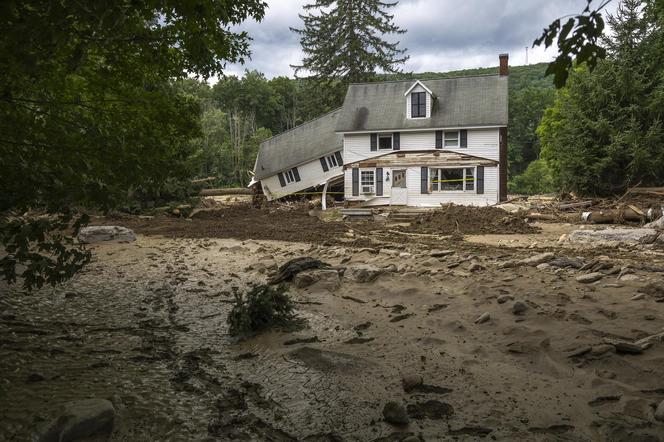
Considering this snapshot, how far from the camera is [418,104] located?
3105 centimetres

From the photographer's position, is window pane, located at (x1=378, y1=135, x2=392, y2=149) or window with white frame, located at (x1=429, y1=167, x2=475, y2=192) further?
window pane, located at (x1=378, y1=135, x2=392, y2=149)

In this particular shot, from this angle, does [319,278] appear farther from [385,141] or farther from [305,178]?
[305,178]

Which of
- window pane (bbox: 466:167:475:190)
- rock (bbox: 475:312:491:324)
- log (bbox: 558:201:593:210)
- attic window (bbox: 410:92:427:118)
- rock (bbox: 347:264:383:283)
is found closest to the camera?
rock (bbox: 475:312:491:324)

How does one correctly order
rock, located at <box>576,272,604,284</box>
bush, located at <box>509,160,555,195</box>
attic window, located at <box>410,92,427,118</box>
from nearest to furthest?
rock, located at <box>576,272,604,284</box>, attic window, located at <box>410,92,427,118</box>, bush, located at <box>509,160,555,195</box>

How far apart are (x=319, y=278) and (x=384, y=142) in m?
23.9

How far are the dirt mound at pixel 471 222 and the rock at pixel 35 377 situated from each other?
46.1ft

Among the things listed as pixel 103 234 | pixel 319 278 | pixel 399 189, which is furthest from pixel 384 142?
pixel 319 278

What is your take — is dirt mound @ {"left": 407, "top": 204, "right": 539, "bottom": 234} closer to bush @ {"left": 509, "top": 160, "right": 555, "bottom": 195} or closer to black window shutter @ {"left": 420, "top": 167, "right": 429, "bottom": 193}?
black window shutter @ {"left": 420, "top": 167, "right": 429, "bottom": 193}

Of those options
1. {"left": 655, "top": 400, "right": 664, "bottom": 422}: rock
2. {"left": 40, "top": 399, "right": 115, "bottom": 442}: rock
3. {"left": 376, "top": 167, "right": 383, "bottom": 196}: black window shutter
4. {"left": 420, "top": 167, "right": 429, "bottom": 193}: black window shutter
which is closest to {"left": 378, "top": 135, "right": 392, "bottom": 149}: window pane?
{"left": 376, "top": 167, "right": 383, "bottom": 196}: black window shutter

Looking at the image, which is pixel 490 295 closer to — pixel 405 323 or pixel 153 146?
pixel 405 323

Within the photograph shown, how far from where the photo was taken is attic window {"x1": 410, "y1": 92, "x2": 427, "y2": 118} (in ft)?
101

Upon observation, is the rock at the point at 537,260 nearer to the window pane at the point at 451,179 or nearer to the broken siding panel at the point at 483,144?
the window pane at the point at 451,179

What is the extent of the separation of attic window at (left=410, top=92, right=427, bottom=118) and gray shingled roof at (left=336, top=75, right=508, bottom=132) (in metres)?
0.52

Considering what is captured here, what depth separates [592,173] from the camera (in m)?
25.8
